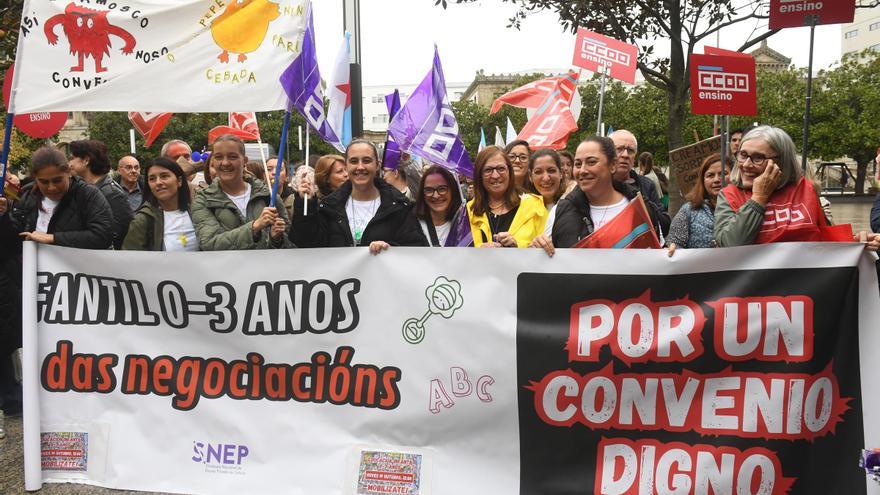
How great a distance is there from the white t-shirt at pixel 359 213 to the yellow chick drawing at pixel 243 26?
3.56 feet

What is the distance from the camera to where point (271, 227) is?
4281 mm

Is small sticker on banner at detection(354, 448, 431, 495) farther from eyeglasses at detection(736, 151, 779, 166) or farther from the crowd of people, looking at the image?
eyeglasses at detection(736, 151, 779, 166)

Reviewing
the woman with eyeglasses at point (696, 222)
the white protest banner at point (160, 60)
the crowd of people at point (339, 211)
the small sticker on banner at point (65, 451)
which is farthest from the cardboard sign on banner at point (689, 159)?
the small sticker on banner at point (65, 451)

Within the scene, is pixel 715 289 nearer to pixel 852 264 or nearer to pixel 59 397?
pixel 852 264

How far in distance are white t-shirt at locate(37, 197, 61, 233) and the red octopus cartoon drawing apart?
99 cm

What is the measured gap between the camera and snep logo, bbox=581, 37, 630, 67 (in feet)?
26.0

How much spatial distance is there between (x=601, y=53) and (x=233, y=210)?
16.3ft

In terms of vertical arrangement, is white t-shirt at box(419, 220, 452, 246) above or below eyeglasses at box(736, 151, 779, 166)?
below

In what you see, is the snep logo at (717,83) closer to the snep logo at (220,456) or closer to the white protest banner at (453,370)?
the white protest banner at (453,370)

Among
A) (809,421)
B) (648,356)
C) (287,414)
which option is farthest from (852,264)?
(287,414)

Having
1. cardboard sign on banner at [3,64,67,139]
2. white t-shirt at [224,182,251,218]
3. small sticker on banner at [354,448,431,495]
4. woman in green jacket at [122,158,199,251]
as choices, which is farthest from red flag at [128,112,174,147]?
small sticker on banner at [354,448,431,495]

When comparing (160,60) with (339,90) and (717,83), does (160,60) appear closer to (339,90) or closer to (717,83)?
(339,90)

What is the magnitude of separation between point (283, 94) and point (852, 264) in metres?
2.93

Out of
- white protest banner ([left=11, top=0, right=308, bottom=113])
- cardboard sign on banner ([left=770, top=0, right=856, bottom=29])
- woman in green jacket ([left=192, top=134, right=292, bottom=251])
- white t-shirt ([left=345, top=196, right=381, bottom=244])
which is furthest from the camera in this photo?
cardboard sign on banner ([left=770, top=0, right=856, bottom=29])
